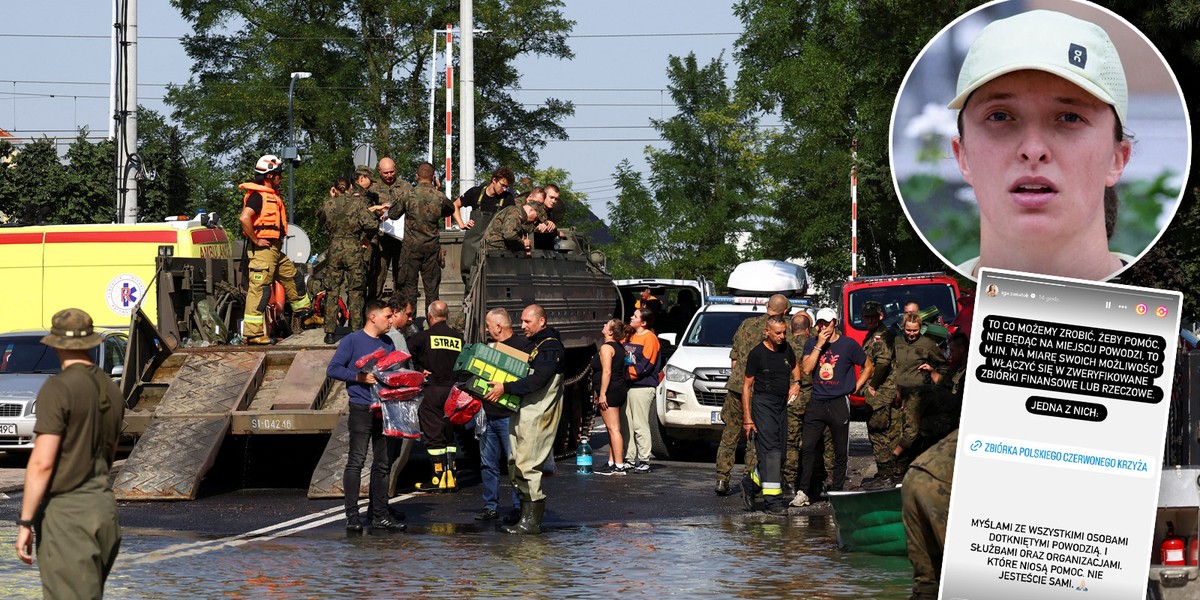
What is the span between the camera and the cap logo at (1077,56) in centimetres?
673

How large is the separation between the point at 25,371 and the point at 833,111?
24160 mm

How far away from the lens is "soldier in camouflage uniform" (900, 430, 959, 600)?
23.0 feet

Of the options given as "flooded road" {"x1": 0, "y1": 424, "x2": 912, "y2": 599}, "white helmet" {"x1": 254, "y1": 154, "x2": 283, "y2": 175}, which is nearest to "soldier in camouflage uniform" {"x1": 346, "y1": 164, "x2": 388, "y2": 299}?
"white helmet" {"x1": 254, "y1": 154, "x2": 283, "y2": 175}

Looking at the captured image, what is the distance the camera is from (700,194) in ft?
212

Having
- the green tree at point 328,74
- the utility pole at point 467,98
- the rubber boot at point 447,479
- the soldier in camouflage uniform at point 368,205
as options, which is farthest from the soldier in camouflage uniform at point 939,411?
the green tree at point 328,74

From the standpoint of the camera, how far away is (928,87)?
7035 mm

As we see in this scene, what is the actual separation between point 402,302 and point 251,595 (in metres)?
5.23

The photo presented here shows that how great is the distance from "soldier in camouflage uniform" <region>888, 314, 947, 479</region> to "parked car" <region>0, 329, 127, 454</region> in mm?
8494

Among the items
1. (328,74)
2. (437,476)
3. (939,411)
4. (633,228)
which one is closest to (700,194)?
(633,228)

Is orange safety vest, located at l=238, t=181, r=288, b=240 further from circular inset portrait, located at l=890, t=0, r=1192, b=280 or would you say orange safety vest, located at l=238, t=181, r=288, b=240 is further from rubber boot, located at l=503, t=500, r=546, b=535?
circular inset portrait, located at l=890, t=0, r=1192, b=280

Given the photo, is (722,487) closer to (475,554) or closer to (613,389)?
(613,389)

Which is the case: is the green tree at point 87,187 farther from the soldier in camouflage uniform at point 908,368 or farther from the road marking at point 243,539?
the soldier in camouflage uniform at point 908,368

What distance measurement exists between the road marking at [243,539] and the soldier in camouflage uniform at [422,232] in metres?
3.53

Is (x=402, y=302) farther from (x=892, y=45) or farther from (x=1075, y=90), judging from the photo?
(x=892, y=45)
